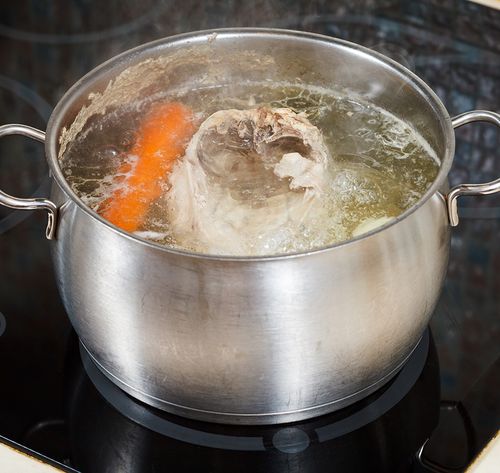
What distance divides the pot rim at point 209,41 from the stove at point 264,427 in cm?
29

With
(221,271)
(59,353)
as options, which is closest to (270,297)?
(221,271)

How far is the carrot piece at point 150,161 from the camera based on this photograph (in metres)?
1.19

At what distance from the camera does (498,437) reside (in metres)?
1.06

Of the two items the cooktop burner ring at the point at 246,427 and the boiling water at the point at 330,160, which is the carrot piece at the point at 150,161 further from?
the cooktop burner ring at the point at 246,427

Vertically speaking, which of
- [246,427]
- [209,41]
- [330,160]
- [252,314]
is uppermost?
[209,41]

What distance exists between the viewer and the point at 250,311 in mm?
948

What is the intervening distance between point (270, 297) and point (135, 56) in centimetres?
49

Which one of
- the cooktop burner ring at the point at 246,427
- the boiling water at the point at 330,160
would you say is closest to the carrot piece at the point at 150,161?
the boiling water at the point at 330,160

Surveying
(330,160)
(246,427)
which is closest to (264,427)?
(246,427)

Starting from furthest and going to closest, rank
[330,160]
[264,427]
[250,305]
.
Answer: [330,160] < [264,427] < [250,305]

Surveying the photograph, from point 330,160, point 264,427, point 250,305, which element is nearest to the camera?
point 250,305

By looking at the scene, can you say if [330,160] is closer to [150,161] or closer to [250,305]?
[150,161]

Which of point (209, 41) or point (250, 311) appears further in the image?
point (209, 41)

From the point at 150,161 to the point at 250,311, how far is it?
1.37 ft
